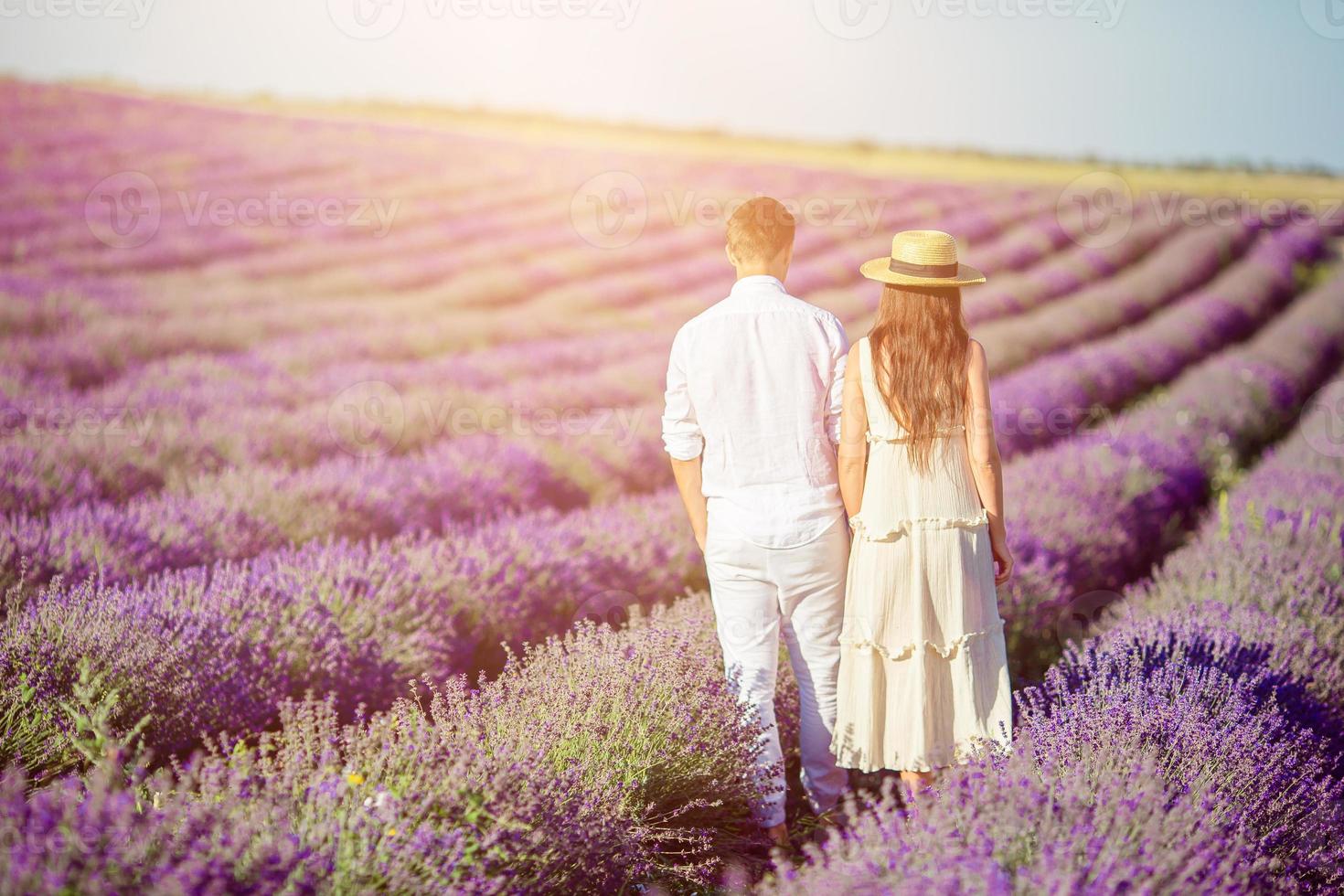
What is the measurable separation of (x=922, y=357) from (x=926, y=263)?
24 centimetres

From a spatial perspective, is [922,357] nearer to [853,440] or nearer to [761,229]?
[853,440]

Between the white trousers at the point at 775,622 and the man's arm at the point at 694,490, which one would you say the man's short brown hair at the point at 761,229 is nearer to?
the man's arm at the point at 694,490

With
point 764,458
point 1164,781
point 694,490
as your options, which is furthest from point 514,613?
point 1164,781

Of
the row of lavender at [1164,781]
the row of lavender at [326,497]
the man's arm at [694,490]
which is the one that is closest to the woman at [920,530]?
the row of lavender at [1164,781]

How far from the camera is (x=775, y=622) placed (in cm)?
230

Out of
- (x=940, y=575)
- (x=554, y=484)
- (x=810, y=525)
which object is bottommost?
(x=554, y=484)

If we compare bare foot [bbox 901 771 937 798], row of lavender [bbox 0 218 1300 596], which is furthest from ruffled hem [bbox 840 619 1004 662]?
row of lavender [bbox 0 218 1300 596]

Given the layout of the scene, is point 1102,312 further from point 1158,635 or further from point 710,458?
point 710,458

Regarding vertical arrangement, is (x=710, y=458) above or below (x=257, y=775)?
above

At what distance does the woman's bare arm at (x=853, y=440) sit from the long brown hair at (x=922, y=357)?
0.19 ft

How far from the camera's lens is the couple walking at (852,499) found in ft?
7.20

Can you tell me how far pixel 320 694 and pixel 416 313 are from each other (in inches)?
321

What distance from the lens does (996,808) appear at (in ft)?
5.40

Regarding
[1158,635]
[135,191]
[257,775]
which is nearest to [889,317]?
[1158,635]
